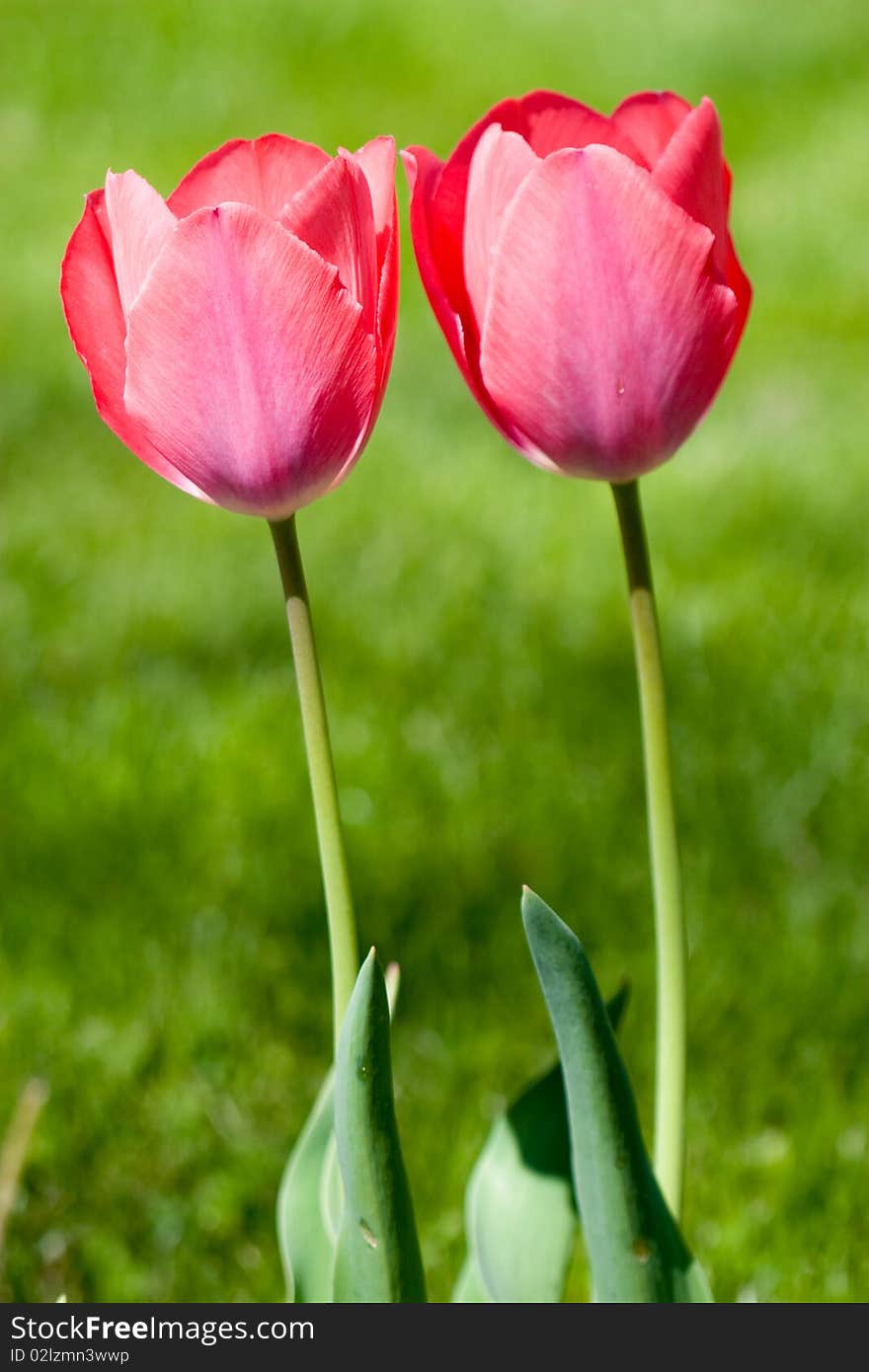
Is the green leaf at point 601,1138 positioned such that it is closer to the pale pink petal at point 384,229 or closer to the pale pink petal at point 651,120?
the pale pink petal at point 384,229

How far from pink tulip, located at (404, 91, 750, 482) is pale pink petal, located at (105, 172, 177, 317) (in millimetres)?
113

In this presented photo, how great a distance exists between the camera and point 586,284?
649 millimetres

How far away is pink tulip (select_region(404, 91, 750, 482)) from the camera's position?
639mm

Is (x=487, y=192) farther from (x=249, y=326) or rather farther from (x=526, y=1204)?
(x=526, y=1204)

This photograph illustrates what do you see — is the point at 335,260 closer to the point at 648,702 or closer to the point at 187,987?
the point at 648,702

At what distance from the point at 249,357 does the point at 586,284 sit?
0.48 feet

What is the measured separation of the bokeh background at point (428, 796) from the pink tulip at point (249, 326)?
2.53ft

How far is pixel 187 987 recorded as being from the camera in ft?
4.94

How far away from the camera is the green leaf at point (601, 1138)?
2.19ft

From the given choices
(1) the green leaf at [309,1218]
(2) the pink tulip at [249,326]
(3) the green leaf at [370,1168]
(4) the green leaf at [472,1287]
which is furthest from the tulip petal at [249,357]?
(4) the green leaf at [472,1287]

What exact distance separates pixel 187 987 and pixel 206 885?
0.55ft

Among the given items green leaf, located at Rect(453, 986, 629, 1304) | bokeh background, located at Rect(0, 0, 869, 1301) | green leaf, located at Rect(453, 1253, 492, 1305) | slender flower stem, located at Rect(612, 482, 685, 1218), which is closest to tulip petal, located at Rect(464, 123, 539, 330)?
slender flower stem, located at Rect(612, 482, 685, 1218)

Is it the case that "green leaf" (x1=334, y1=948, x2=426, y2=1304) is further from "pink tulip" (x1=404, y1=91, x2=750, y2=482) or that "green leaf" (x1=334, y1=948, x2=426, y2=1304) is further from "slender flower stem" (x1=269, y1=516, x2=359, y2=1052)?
"pink tulip" (x1=404, y1=91, x2=750, y2=482)
